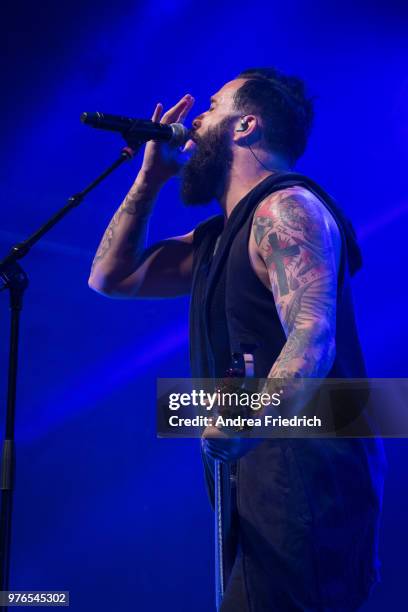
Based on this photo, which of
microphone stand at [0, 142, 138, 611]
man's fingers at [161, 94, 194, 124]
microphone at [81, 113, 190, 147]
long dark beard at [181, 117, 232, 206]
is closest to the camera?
microphone stand at [0, 142, 138, 611]

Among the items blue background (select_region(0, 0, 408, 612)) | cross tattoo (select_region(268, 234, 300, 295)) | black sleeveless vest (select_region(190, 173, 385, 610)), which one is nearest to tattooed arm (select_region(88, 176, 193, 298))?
black sleeveless vest (select_region(190, 173, 385, 610))

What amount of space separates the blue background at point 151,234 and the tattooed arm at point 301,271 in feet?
4.49

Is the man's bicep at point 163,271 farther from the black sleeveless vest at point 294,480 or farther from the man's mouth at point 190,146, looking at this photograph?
the black sleeveless vest at point 294,480

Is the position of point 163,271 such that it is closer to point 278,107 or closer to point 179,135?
point 179,135

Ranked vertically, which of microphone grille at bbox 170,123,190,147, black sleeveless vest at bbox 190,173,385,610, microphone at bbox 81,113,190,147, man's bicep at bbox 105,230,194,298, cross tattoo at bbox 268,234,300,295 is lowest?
black sleeveless vest at bbox 190,173,385,610

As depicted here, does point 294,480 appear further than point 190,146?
No

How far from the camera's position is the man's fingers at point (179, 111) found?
7.07 ft

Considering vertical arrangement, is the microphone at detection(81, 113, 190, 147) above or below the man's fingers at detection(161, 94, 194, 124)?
below

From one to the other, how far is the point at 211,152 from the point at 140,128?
0.70 feet

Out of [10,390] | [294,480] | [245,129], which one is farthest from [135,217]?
[294,480]

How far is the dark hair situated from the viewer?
2.05 metres

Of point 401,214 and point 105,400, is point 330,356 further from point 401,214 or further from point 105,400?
point 105,400

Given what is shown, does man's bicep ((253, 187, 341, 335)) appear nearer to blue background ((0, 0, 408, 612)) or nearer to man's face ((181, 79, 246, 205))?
man's face ((181, 79, 246, 205))

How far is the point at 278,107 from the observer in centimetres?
209
